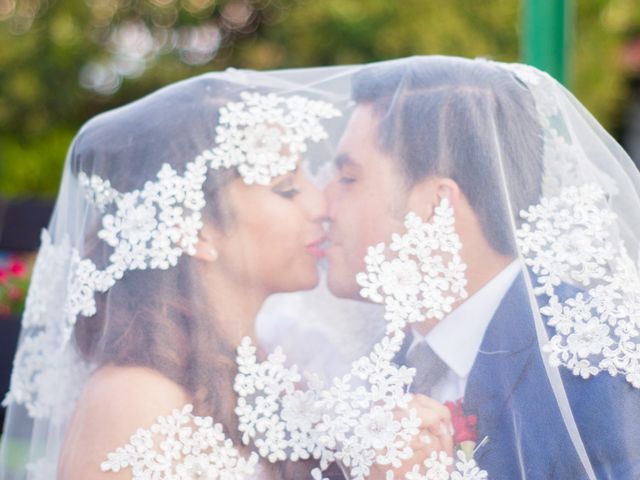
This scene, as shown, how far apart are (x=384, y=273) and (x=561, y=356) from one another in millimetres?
427

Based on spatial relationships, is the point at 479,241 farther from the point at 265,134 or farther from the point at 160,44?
the point at 160,44

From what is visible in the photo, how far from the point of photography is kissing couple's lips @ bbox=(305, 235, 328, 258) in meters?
2.28

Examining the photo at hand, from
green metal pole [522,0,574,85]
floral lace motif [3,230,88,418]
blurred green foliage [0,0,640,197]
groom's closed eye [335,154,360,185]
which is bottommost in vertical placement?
blurred green foliage [0,0,640,197]

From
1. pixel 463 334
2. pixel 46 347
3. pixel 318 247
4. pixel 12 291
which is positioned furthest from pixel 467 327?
pixel 12 291

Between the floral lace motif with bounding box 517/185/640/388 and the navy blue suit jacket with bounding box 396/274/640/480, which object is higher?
the floral lace motif with bounding box 517/185/640/388

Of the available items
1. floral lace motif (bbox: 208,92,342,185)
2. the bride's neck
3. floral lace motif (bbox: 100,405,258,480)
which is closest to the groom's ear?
floral lace motif (bbox: 208,92,342,185)

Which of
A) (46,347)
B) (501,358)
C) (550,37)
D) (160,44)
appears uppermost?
(550,37)

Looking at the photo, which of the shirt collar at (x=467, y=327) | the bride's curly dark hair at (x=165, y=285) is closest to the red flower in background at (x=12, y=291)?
the bride's curly dark hair at (x=165, y=285)

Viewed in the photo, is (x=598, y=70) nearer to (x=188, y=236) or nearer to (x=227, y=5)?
(x=227, y=5)

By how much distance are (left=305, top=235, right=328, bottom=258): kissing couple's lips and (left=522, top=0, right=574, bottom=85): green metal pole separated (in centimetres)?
166

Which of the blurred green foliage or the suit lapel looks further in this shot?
the blurred green foliage

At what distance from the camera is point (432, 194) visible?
7.28ft

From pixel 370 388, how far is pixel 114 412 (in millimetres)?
569

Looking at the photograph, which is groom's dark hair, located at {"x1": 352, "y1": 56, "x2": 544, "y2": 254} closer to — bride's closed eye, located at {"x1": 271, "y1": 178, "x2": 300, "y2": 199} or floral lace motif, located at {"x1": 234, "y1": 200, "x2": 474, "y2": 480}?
floral lace motif, located at {"x1": 234, "y1": 200, "x2": 474, "y2": 480}
